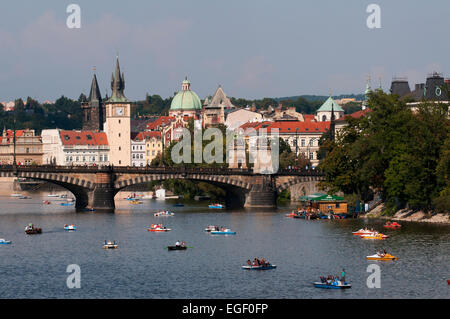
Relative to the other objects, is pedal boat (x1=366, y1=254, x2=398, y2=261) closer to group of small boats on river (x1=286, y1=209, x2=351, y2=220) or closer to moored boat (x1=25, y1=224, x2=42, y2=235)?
moored boat (x1=25, y1=224, x2=42, y2=235)

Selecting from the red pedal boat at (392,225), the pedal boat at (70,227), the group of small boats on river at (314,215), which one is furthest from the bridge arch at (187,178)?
the red pedal boat at (392,225)

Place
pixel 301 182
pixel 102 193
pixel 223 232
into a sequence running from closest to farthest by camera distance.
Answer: pixel 223 232 < pixel 102 193 < pixel 301 182

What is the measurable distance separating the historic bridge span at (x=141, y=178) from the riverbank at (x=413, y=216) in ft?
83.3

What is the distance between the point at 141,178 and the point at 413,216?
1628 inches

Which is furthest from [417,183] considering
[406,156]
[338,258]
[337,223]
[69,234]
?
[69,234]

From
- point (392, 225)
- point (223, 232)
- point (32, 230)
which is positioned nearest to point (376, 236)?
point (392, 225)

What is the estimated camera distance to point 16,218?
127m

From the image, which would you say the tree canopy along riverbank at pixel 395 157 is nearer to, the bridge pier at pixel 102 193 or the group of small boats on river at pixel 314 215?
the group of small boats on river at pixel 314 215

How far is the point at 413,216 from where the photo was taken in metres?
110

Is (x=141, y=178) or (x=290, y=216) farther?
(x=141, y=178)

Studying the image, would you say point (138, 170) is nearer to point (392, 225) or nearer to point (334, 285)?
point (392, 225)

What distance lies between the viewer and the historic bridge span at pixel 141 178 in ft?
438

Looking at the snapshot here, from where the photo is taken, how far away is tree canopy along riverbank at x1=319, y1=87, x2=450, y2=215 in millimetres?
106875
